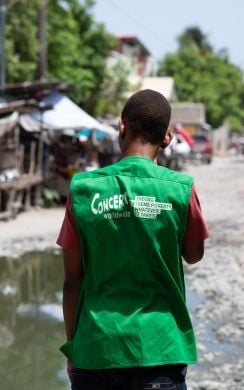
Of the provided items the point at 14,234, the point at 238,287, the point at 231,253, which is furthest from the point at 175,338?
the point at 14,234

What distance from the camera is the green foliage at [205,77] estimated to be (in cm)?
6950

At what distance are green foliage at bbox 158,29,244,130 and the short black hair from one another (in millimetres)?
66361

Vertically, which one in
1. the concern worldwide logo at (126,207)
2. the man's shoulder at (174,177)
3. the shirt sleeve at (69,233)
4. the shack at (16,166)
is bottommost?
the shack at (16,166)

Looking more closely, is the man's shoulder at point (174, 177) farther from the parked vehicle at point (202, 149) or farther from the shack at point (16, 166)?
the parked vehicle at point (202, 149)

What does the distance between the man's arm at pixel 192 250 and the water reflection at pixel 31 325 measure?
9.56 ft

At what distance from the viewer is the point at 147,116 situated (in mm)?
2562

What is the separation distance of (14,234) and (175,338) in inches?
439

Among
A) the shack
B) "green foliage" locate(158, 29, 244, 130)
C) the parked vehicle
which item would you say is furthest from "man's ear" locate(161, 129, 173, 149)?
"green foliage" locate(158, 29, 244, 130)

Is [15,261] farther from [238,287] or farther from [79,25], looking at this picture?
[79,25]

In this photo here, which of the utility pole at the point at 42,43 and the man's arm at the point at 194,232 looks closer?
the man's arm at the point at 194,232

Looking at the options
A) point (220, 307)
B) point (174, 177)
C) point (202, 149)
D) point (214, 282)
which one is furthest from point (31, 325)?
point (202, 149)

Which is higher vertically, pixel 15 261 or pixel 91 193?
pixel 91 193

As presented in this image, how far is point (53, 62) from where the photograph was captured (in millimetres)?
30297

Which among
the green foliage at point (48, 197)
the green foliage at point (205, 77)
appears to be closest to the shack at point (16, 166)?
the green foliage at point (48, 197)
